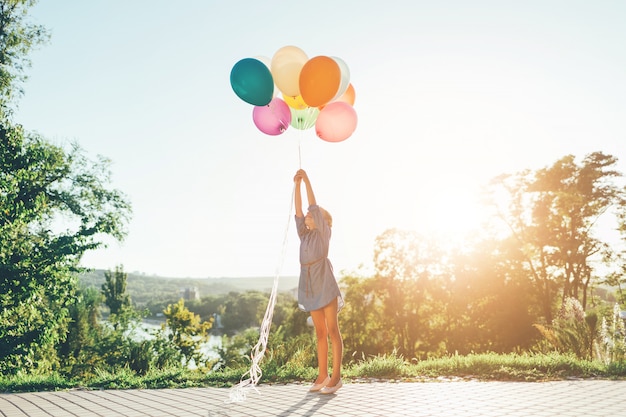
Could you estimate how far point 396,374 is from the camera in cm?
675

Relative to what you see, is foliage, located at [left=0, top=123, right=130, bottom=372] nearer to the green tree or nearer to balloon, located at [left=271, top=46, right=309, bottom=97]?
balloon, located at [left=271, top=46, right=309, bottom=97]

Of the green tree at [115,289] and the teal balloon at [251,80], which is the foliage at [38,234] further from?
the green tree at [115,289]

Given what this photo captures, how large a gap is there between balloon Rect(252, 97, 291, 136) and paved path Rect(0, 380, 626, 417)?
10.1 ft

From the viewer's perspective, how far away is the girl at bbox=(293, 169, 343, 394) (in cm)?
509

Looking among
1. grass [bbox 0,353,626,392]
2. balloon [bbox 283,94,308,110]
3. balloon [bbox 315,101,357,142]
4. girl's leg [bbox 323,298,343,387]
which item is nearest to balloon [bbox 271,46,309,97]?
balloon [bbox 283,94,308,110]

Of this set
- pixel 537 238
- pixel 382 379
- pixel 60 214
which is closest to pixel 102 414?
pixel 382 379

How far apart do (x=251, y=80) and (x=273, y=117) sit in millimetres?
584

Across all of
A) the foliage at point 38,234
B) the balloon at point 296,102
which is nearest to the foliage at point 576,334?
the balloon at point 296,102

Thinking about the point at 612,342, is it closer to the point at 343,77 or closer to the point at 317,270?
the point at 317,270

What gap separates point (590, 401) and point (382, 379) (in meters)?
2.53

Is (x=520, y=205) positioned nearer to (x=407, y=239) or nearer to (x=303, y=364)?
(x=407, y=239)

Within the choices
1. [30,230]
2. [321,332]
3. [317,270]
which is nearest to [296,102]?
[317,270]

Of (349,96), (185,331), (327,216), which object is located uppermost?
(349,96)

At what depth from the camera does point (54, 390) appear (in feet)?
19.9
